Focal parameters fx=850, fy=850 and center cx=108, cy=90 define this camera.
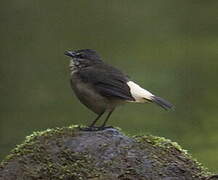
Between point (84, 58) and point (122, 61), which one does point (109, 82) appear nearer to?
point (84, 58)

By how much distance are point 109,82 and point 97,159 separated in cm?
94

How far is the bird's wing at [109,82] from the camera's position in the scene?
505 centimetres

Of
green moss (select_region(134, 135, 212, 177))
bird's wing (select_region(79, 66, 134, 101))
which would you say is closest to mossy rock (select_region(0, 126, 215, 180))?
green moss (select_region(134, 135, 212, 177))

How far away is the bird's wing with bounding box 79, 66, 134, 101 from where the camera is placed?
5.05 meters

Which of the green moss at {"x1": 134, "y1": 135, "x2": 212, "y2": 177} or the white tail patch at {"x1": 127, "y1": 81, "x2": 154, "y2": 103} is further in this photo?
the white tail patch at {"x1": 127, "y1": 81, "x2": 154, "y2": 103}

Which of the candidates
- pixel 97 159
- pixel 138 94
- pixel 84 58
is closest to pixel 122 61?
pixel 84 58

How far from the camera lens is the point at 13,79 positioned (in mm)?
10273

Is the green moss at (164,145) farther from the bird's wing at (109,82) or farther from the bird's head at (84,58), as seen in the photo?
the bird's head at (84,58)

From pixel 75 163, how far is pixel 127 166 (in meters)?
0.26

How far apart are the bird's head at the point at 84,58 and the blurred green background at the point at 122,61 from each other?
10.3 feet

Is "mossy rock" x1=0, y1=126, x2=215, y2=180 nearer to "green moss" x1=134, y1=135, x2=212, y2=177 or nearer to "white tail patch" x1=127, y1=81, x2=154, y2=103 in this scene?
"green moss" x1=134, y1=135, x2=212, y2=177

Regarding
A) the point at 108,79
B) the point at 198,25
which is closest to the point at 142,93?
the point at 108,79

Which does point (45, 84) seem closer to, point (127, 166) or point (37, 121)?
point (37, 121)

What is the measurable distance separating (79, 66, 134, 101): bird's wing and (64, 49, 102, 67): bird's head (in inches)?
6.2
